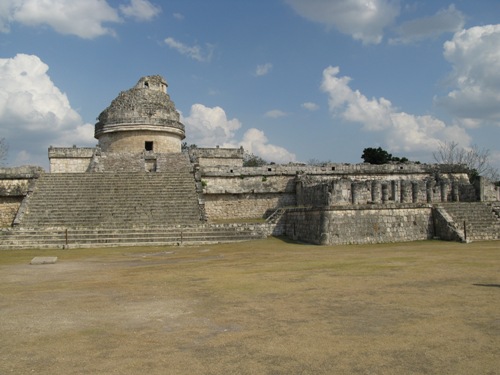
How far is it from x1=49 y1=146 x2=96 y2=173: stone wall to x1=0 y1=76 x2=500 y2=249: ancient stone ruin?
2.1 inches

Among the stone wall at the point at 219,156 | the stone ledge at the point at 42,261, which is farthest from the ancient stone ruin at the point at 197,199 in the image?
the stone ledge at the point at 42,261

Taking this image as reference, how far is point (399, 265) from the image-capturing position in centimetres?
868

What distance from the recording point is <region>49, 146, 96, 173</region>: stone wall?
24.7m

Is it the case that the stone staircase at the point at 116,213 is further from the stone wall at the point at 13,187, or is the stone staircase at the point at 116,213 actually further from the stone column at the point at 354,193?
the stone column at the point at 354,193

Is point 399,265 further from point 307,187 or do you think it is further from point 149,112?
point 149,112

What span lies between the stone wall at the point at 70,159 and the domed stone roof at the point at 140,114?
4.50 feet

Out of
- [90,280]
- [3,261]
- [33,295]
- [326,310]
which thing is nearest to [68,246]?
[3,261]

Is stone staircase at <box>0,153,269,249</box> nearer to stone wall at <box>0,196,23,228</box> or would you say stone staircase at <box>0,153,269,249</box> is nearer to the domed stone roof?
stone wall at <box>0,196,23,228</box>

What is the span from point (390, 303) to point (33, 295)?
4.75 m

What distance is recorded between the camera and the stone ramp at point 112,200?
16156 mm

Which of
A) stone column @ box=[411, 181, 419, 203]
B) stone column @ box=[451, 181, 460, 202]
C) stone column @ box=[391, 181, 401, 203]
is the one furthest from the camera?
stone column @ box=[451, 181, 460, 202]

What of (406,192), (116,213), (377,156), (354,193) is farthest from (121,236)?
(377,156)

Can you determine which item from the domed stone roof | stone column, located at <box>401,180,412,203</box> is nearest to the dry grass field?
stone column, located at <box>401,180,412,203</box>

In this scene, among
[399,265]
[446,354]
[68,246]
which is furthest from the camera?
[68,246]
